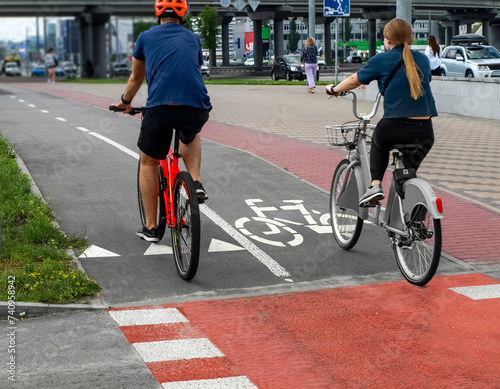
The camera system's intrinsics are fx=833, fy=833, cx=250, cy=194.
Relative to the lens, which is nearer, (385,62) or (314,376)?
(314,376)

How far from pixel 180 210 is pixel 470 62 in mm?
26098

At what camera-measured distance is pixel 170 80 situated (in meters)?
5.83

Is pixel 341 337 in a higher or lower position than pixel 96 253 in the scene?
lower

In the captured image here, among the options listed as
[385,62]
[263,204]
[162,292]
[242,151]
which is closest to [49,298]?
[162,292]

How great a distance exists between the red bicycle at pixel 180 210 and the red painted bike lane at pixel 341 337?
19.3 inches

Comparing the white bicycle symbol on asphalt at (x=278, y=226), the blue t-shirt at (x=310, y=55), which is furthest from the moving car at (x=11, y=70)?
the white bicycle symbol on asphalt at (x=278, y=226)

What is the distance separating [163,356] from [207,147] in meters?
8.93

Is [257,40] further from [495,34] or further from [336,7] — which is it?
[336,7]

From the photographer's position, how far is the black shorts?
588 cm

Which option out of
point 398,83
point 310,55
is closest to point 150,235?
point 398,83

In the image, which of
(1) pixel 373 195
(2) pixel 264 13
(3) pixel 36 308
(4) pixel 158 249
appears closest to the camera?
(3) pixel 36 308

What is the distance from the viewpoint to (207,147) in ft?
43.3

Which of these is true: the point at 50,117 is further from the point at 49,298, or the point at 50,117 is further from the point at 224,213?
the point at 49,298

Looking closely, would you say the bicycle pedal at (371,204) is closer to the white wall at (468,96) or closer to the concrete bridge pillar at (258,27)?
the white wall at (468,96)
